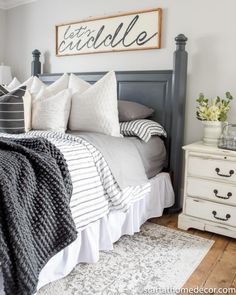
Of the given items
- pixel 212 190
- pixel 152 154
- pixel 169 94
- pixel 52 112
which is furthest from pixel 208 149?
pixel 52 112

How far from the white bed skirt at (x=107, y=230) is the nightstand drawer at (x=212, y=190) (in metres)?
0.28

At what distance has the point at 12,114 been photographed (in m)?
2.07

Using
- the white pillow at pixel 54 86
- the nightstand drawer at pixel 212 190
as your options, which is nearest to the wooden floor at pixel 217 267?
the nightstand drawer at pixel 212 190

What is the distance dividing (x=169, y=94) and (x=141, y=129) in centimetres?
48

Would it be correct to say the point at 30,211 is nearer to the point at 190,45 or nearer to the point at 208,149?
the point at 208,149

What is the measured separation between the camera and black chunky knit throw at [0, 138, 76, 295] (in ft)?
3.70

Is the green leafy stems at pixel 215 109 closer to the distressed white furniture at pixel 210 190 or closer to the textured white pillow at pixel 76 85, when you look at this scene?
the distressed white furniture at pixel 210 190

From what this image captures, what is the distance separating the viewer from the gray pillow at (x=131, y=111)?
245cm

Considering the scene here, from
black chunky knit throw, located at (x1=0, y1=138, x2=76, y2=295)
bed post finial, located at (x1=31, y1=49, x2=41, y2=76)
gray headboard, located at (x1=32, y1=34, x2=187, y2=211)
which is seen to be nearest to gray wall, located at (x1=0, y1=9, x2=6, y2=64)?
bed post finial, located at (x1=31, y1=49, x2=41, y2=76)

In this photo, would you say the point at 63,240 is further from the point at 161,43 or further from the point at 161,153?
the point at 161,43

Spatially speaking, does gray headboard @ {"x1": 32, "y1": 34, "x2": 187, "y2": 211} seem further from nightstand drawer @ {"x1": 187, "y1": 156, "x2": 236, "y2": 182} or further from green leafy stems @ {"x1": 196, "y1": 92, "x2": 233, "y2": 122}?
nightstand drawer @ {"x1": 187, "y1": 156, "x2": 236, "y2": 182}

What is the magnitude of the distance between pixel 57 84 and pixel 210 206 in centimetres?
170

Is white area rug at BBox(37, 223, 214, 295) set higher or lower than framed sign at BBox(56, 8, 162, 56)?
lower

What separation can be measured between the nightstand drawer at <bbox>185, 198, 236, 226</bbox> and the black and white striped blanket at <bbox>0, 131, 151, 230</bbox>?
21.3 inches
